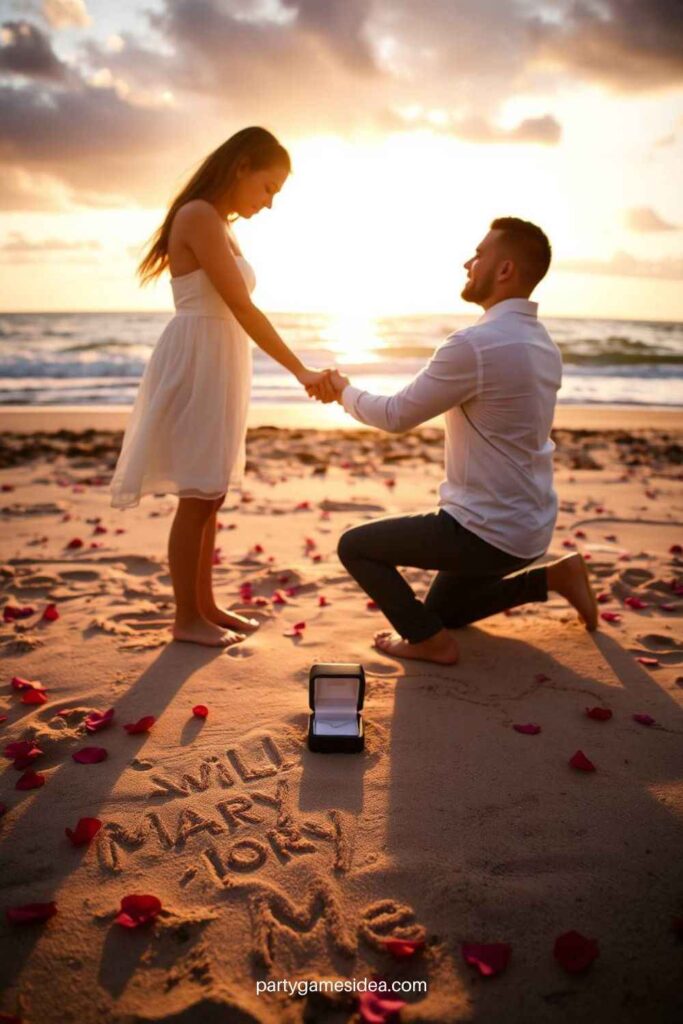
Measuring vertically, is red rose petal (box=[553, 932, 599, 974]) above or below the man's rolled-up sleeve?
below

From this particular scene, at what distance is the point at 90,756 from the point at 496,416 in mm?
2100

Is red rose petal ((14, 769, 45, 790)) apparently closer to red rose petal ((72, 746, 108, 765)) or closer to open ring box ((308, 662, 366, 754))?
red rose petal ((72, 746, 108, 765))

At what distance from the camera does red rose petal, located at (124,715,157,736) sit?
279 cm

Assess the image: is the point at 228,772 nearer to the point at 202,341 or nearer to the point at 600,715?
the point at 600,715

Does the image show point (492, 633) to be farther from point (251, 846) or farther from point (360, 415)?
point (251, 846)

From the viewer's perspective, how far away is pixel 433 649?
3.38 meters

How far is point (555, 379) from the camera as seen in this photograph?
3148 millimetres

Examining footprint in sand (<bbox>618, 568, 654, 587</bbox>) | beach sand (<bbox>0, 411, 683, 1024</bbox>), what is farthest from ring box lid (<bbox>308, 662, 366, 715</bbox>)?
footprint in sand (<bbox>618, 568, 654, 587</bbox>)

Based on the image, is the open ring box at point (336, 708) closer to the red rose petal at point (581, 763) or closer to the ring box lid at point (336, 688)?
the ring box lid at point (336, 688)

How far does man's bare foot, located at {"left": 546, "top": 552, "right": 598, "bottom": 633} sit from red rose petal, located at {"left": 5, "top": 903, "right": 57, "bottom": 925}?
8.68 ft

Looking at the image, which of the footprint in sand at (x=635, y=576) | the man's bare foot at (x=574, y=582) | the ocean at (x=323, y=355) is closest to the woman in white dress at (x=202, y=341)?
the man's bare foot at (x=574, y=582)

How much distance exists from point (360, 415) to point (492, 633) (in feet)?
4.45

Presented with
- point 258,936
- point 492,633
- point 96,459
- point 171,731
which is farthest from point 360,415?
point 96,459

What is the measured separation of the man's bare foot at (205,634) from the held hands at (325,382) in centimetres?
128
